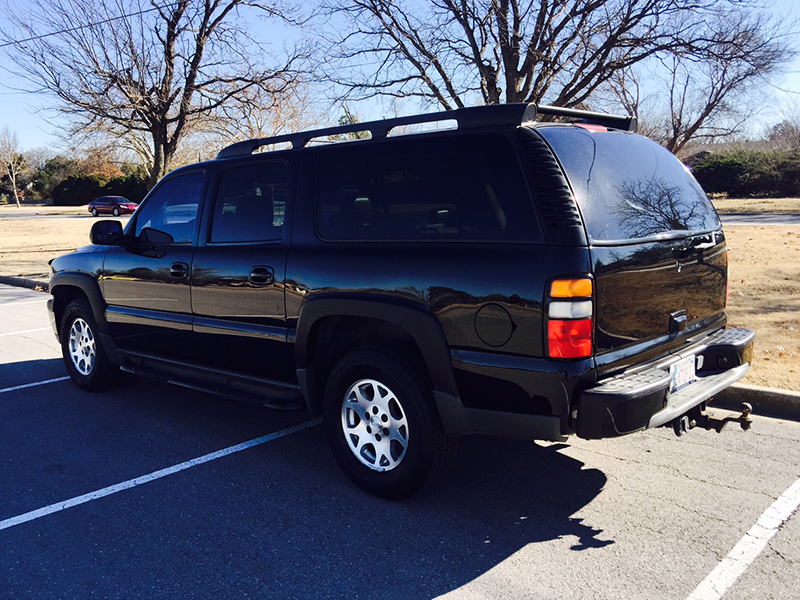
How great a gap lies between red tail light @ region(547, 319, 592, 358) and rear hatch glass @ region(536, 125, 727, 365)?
0.32 feet

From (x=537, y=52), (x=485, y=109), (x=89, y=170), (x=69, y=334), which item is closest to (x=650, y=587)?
(x=485, y=109)

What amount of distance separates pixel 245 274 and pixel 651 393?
2.53 m

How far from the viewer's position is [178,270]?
4863 millimetres

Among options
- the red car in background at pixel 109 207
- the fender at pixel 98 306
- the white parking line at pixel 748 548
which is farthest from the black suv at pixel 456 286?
the red car in background at pixel 109 207

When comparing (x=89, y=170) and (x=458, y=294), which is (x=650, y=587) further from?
(x=89, y=170)

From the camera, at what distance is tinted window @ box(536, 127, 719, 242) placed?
326 cm

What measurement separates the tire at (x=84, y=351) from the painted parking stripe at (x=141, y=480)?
1855 millimetres

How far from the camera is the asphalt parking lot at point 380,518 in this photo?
2998 mm

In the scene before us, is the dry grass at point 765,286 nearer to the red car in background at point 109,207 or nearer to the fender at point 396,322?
the fender at point 396,322

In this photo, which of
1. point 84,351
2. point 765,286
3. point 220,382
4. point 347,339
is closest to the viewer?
point 347,339

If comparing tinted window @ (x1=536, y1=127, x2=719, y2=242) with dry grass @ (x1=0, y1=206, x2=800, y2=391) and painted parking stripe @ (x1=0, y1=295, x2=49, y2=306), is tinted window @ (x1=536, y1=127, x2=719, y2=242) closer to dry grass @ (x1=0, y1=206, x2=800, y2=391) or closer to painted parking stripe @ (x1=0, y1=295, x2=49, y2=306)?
dry grass @ (x1=0, y1=206, x2=800, y2=391)

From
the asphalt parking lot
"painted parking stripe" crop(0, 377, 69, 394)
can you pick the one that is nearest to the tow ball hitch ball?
the asphalt parking lot

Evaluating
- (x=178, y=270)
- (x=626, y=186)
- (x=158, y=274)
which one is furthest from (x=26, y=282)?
(x=626, y=186)

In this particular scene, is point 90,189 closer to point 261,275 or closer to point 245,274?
point 245,274
